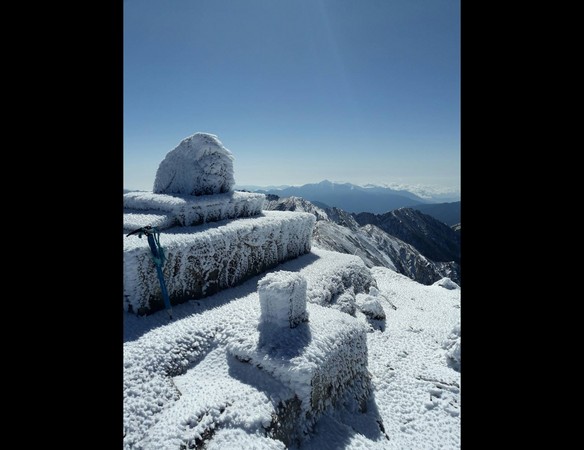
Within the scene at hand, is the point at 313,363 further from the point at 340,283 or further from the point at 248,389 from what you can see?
the point at 340,283

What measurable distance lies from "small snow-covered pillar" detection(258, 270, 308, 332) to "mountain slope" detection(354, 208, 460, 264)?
77.5 meters

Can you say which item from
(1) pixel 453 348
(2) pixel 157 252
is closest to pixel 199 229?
(2) pixel 157 252

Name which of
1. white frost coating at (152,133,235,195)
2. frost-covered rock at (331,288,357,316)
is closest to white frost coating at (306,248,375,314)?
frost-covered rock at (331,288,357,316)

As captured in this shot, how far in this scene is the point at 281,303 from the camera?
36.2 feet

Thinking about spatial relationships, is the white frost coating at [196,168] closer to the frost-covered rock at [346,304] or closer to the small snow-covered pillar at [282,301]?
the small snow-covered pillar at [282,301]

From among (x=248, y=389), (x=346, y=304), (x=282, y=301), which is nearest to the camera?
(x=248, y=389)

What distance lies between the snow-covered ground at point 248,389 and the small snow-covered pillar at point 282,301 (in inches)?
25.8

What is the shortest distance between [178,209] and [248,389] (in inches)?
400

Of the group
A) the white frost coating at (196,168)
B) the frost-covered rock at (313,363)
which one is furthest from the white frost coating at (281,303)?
the white frost coating at (196,168)

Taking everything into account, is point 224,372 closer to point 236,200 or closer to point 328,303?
point 328,303

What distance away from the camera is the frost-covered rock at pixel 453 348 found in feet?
48.8
